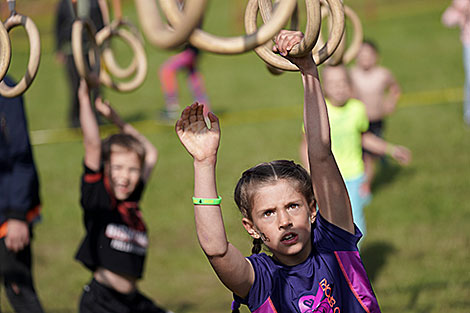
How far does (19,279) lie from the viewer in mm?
3957

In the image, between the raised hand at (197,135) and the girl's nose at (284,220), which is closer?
the raised hand at (197,135)

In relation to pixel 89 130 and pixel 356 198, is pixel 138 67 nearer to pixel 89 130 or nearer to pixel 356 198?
pixel 89 130

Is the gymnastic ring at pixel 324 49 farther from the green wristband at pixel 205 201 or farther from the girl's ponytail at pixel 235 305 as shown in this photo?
the girl's ponytail at pixel 235 305

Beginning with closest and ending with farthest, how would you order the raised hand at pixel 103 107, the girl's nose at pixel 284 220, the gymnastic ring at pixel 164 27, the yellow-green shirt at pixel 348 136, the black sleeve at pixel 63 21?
the gymnastic ring at pixel 164 27, the girl's nose at pixel 284 220, the raised hand at pixel 103 107, the yellow-green shirt at pixel 348 136, the black sleeve at pixel 63 21

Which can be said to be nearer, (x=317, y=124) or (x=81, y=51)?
(x=317, y=124)

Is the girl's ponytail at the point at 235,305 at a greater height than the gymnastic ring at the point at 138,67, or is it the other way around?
the gymnastic ring at the point at 138,67

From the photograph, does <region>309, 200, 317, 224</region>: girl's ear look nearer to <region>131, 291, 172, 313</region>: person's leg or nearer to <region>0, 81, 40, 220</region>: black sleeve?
<region>131, 291, 172, 313</region>: person's leg

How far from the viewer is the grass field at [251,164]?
16.7ft

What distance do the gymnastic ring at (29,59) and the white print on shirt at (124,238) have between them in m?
1.28

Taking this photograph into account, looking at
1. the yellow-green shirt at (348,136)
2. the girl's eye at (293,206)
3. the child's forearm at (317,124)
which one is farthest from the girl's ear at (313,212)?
the yellow-green shirt at (348,136)

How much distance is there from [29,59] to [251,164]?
5243 millimetres

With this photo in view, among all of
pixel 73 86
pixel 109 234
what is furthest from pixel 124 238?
pixel 73 86

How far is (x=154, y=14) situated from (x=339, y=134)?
148 inches

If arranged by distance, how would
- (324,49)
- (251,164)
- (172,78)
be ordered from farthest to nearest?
1. (172,78)
2. (251,164)
3. (324,49)
